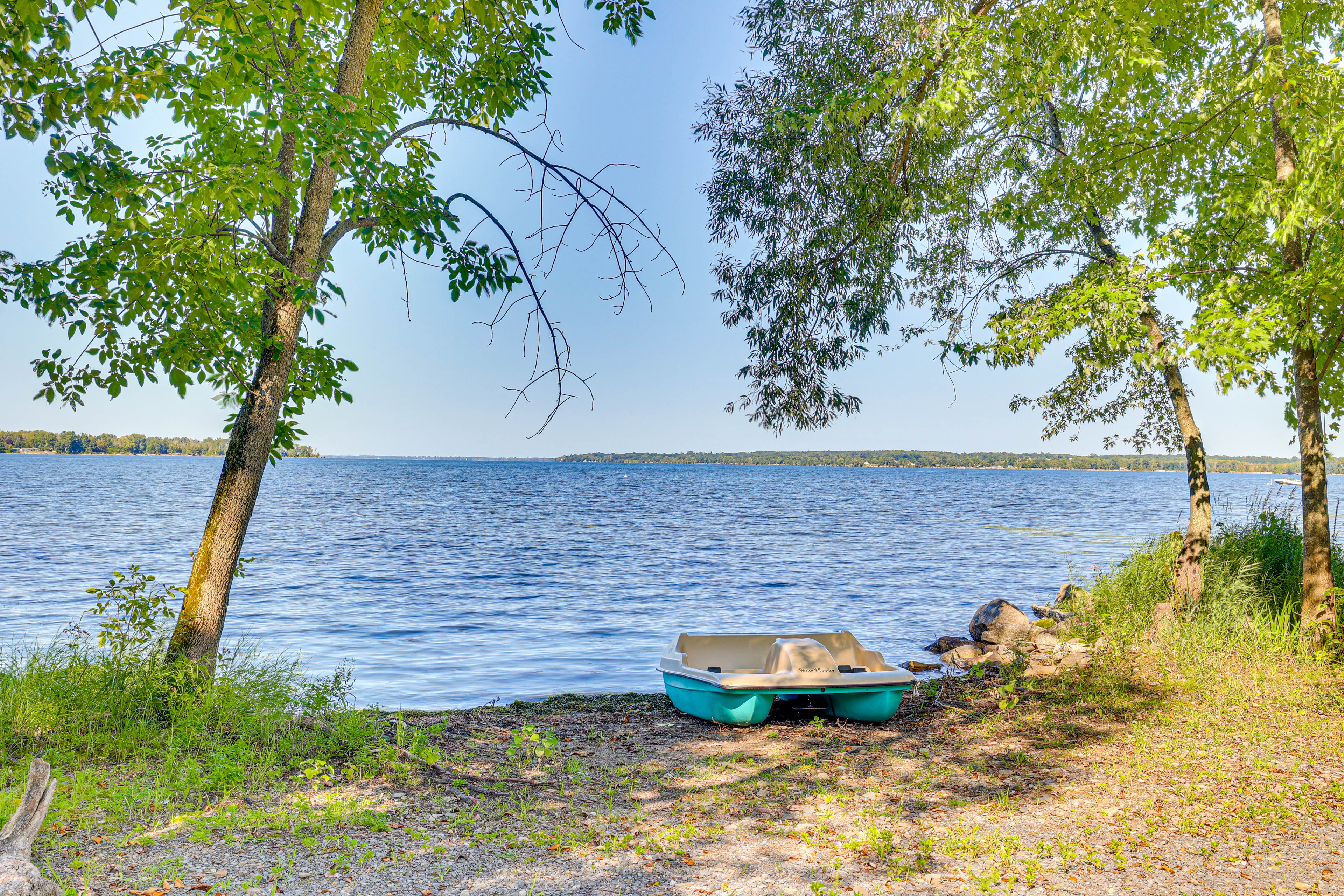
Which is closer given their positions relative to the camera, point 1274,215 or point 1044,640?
point 1274,215

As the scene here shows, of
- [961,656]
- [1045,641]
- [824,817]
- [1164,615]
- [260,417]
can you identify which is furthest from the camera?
[961,656]

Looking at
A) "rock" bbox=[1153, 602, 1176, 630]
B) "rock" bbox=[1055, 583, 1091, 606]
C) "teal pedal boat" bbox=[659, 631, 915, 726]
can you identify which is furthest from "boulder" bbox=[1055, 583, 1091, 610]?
"teal pedal boat" bbox=[659, 631, 915, 726]

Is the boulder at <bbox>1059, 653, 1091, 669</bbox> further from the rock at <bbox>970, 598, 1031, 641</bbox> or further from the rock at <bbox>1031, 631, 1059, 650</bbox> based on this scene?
the rock at <bbox>970, 598, 1031, 641</bbox>

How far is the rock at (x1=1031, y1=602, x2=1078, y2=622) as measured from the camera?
14023 mm

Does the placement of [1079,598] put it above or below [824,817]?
above

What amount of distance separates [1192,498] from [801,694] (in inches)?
240

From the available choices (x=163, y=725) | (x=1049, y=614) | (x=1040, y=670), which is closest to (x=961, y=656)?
(x=1040, y=670)

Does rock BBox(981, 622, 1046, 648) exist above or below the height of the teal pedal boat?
below

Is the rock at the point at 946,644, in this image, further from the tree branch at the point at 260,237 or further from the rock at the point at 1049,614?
the tree branch at the point at 260,237

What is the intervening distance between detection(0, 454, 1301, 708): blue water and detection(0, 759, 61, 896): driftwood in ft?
20.6

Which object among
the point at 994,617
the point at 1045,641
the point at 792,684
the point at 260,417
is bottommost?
the point at 994,617

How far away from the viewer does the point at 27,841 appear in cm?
351

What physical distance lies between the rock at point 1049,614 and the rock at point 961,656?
1541 millimetres

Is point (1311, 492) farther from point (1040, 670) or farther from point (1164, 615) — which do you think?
point (1040, 670)
